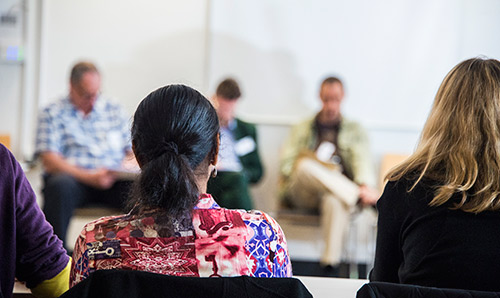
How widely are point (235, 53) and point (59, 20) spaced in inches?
55.1

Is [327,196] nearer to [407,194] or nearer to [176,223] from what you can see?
[407,194]

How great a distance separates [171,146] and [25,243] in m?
0.40

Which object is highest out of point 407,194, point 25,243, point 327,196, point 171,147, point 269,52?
point 269,52

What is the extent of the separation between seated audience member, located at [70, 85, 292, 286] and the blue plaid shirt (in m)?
3.05

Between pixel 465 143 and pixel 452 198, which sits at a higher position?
pixel 465 143

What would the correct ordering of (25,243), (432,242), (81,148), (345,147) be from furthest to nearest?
1. (345,147)
2. (81,148)
3. (432,242)
4. (25,243)

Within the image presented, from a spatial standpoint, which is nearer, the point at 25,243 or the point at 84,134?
the point at 25,243

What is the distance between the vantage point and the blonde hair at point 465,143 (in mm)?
1541

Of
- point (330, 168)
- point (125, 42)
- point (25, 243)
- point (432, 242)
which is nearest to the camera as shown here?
point (25, 243)

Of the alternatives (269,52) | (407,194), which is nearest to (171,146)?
(407,194)

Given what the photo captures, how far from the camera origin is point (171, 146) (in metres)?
1.34

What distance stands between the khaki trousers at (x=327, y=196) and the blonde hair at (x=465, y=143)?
8.64 feet

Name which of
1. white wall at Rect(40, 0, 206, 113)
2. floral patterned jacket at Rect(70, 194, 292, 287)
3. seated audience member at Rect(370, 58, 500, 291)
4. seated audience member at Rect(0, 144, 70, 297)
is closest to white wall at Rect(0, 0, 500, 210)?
white wall at Rect(40, 0, 206, 113)

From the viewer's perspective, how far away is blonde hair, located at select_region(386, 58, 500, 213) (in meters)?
1.54
